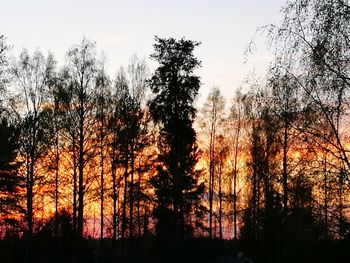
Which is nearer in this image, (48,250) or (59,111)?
(59,111)

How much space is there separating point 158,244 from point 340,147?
26.3 m

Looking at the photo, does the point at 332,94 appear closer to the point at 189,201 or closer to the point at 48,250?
the point at 189,201

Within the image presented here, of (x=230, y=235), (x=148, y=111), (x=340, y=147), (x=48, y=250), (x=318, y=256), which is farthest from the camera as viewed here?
(x=230, y=235)

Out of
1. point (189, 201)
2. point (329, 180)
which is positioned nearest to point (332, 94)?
point (329, 180)

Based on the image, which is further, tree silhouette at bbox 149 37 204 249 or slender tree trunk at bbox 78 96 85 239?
tree silhouette at bbox 149 37 204 249

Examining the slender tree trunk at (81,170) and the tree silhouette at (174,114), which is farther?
the tree silhouette at (174,114)

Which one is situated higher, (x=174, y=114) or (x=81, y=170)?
(x=174, y=114)

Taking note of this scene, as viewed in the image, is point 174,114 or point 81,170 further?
point 174,114

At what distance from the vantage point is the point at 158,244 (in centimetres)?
3625

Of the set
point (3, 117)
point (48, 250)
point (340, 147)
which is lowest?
point (48, 250)

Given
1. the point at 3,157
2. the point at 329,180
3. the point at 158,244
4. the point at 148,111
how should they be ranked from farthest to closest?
the point at 158,244, the point at 148,111, the point at 3,157, the point at 329,180

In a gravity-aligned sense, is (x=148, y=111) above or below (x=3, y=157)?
above

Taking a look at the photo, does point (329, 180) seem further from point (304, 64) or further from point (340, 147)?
point (304, 64)

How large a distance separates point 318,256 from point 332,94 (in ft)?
17.0
